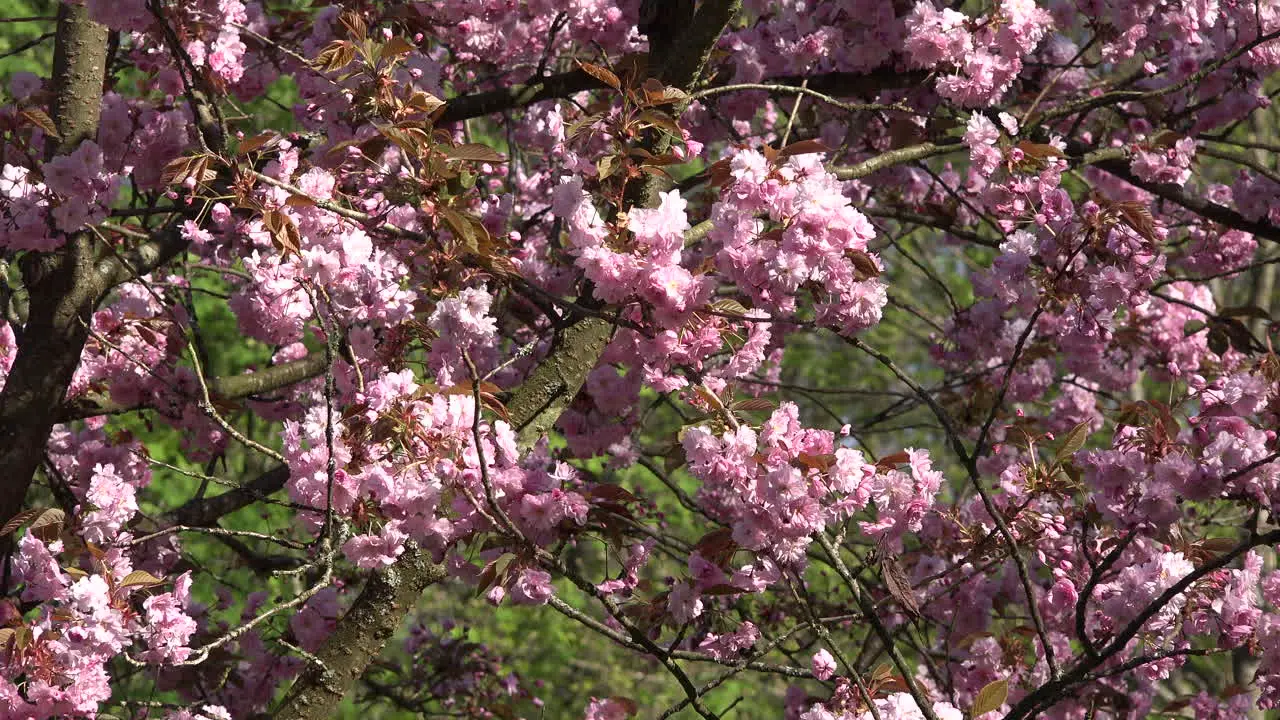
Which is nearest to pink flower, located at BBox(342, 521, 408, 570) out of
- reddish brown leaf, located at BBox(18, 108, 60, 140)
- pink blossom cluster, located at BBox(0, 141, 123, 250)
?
pink blossom cluster, located at BBox(0, 141, 123, 250)

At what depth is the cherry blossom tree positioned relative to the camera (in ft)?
6.75

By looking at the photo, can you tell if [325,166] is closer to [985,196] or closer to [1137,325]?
[985,196]

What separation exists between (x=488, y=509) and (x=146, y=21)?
1.32 metres

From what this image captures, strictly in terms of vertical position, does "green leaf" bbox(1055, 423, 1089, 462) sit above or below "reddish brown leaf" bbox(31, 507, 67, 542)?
above

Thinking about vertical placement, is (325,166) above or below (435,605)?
below

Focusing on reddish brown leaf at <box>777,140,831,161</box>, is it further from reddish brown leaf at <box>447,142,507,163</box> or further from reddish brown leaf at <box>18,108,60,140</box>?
reddish brown leaf at <box>18,108,60,140</box>

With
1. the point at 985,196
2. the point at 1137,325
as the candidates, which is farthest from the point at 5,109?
the point at 1137,325

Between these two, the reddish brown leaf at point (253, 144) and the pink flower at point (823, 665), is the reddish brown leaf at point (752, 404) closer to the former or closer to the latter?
the pink flower at point (823, 665)

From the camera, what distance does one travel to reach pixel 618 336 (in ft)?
7.57

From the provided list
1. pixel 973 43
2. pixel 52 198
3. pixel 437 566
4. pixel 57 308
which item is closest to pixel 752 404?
pixel 437 566

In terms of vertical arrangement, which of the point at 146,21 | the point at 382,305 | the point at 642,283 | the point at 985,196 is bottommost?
the point at 642,283

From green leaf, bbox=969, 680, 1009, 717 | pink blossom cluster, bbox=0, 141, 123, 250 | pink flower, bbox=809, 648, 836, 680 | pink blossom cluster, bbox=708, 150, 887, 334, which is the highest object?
pink blossom cluster, bbox=0, 141, 123, 250

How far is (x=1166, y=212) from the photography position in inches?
168

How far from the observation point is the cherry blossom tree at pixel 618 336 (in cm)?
206
